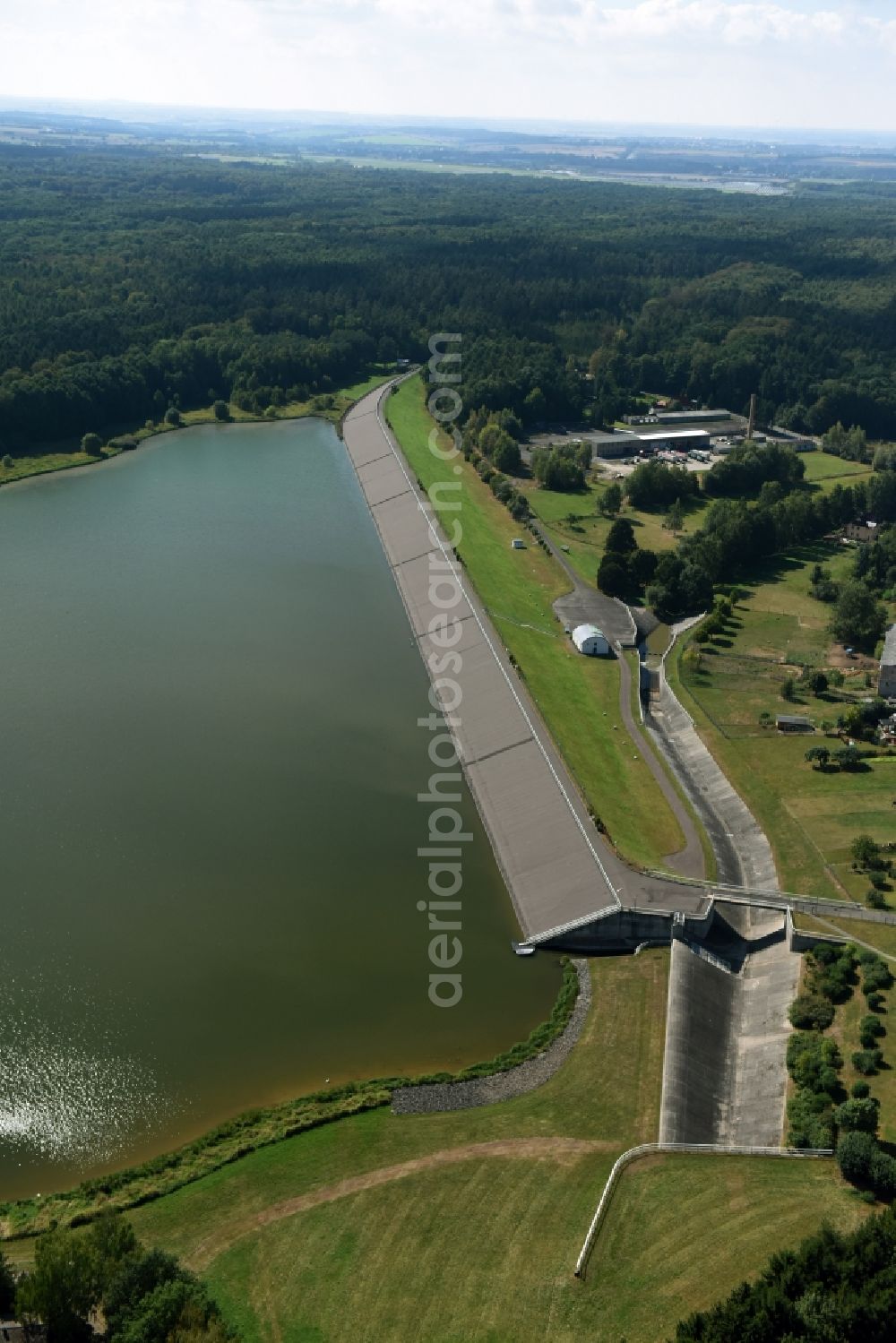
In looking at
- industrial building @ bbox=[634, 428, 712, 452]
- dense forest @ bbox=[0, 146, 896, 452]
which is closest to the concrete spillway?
industrial building @ bbox=[634, 428, 712, 452]

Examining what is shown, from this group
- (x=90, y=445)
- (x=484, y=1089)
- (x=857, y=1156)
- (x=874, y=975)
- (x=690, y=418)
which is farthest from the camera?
(x=690, y=418)

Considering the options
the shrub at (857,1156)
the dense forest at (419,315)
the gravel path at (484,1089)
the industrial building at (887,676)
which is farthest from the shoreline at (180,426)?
the shrub at (857,1156)

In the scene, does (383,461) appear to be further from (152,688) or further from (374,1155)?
(374,1155)

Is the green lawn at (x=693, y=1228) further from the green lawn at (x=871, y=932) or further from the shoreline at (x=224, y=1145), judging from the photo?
the green lawn at (x=871, y=932)

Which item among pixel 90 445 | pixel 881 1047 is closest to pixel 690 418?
pixel 90 445

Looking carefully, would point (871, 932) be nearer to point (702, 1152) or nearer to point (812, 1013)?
point (812, 1013)

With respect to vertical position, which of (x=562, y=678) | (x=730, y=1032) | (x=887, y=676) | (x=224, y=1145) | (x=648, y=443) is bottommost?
(x=730, y=1032)

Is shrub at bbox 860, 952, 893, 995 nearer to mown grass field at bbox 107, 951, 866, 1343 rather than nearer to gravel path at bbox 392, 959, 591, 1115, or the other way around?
mown grass field at bbox 107, 951, 866, 1343
